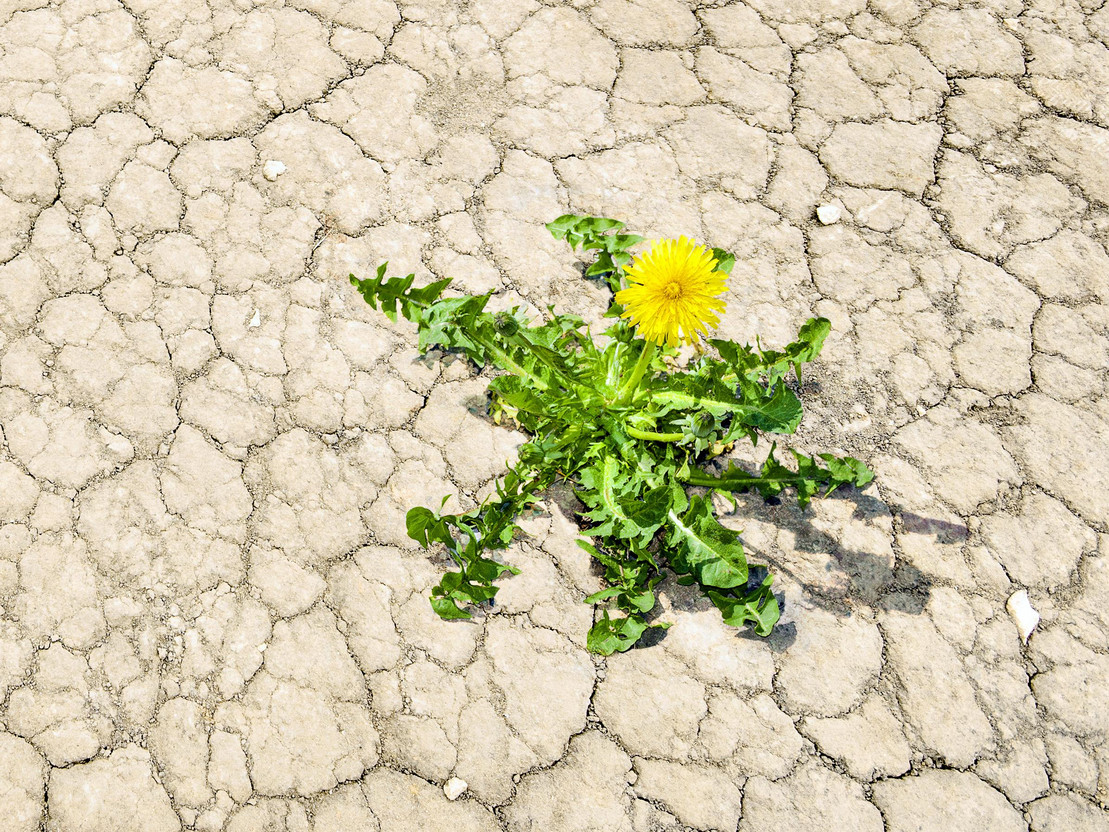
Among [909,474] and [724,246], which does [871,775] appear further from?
[724,246]

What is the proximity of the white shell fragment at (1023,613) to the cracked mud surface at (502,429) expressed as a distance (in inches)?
1.0

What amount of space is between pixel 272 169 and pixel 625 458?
1845 mm

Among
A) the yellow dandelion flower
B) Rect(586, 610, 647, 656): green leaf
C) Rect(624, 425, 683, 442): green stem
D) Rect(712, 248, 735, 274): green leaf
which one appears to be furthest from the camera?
Rect(712, 248, 735, 274): green leaf

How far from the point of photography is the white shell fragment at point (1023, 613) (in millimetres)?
2840

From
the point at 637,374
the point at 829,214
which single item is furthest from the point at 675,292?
the point at 829,214

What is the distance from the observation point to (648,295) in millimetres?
2406

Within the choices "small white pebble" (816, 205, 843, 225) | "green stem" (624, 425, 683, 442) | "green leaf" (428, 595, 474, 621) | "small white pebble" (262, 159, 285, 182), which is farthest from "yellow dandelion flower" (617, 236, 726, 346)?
"small white pebble" (262, 159, 285, 182)

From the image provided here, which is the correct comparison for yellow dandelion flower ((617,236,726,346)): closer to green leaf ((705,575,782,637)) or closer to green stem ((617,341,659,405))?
green stem ((617,341,659,405))

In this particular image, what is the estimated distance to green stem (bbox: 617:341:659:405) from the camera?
102 inches

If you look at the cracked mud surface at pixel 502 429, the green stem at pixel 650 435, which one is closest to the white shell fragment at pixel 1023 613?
the cracked mud surface at pixel 502 429

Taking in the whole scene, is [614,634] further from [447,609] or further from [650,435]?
[650,435]

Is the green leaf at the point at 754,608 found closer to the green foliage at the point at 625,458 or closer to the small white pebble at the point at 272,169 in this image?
the green foliage at the point at 625,458

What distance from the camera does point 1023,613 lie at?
286 centimetres

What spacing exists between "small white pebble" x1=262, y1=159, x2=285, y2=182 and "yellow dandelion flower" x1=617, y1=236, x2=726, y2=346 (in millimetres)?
1764
